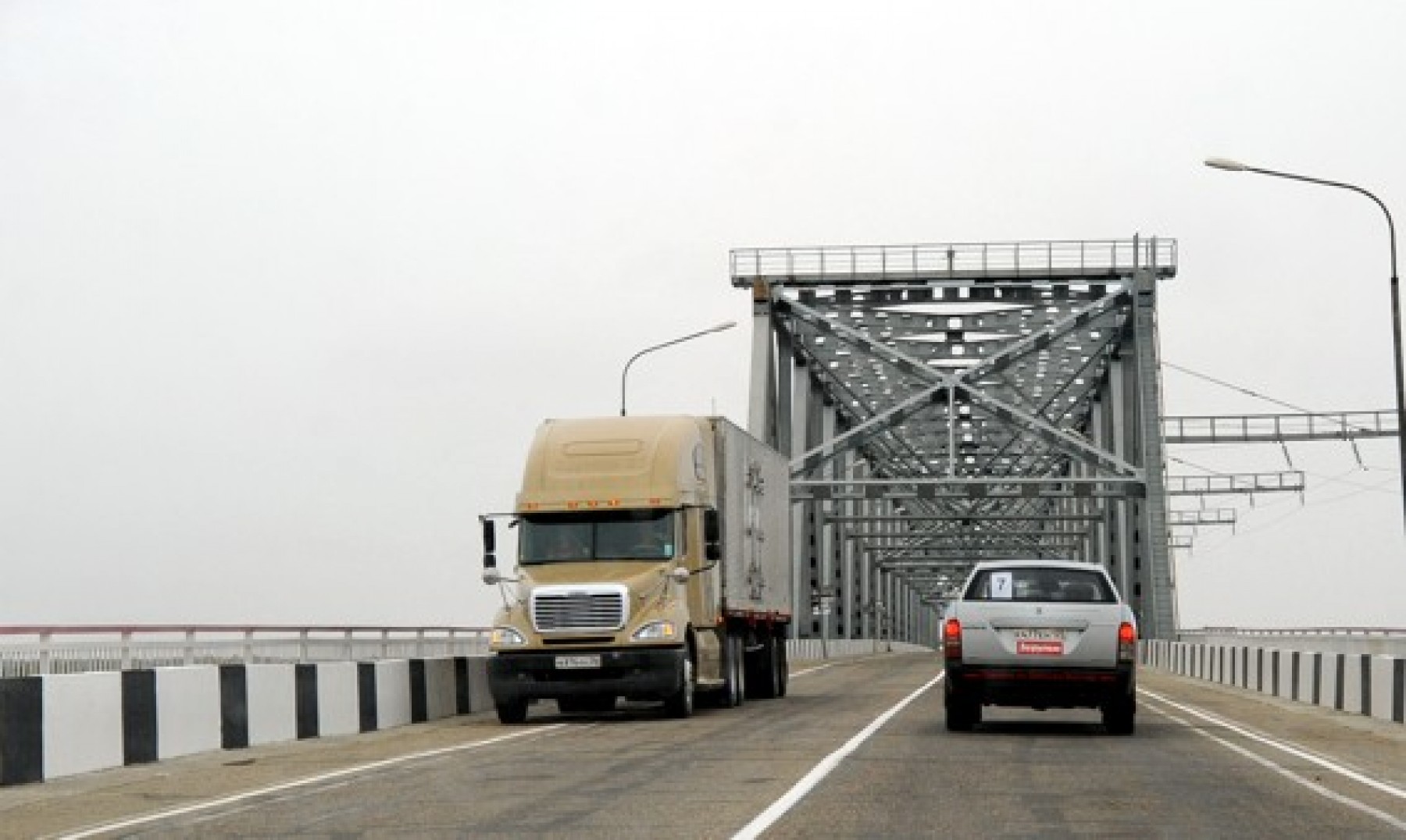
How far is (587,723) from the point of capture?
990 inches

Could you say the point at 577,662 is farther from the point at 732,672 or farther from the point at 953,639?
the point at 953,639

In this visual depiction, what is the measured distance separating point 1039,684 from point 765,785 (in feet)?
22.2

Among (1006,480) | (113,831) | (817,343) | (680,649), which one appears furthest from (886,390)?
(113,831)

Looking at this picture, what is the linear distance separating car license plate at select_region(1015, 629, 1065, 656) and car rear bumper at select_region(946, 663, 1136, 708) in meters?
0.14

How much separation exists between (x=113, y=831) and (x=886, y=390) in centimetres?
8253

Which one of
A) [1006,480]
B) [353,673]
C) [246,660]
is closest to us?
[353,673]

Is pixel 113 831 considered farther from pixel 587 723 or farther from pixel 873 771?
pixel 587 723

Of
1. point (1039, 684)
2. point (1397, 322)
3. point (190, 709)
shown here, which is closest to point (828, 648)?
A: point (1397, 322)

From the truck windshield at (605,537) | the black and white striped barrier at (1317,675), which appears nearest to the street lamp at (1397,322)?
the black and white striped barrier at (1317,675)

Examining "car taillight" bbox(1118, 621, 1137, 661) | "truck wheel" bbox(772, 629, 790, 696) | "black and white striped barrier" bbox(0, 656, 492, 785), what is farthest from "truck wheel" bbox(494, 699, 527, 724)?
"truck wheel" bbox(772, 629, 790, 696)

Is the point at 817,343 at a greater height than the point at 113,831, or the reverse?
the point at 817,343

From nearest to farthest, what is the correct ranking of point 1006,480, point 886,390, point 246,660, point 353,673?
point 353,673 < point 246,660 < point 1006,480 < point 886,390

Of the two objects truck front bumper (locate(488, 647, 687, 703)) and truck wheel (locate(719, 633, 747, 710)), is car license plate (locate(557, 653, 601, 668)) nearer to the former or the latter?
Answer: truck front bumper (locate(488, 647, 687, 703))

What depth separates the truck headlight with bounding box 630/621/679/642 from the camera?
83.7 feet
